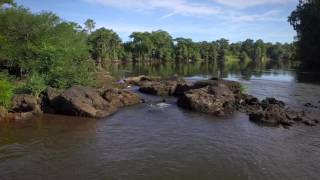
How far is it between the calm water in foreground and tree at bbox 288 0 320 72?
6728 cm

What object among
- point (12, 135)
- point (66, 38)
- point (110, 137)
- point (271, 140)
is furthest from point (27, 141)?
point (66, 38)

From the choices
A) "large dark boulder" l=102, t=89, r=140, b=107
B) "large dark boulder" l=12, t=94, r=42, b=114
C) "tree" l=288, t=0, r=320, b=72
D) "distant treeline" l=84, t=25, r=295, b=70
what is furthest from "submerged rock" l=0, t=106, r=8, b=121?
"distant treeline" l=84, t=25, r=295, b=70

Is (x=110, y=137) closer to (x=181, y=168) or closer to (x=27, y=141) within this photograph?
(x=27, y=141)

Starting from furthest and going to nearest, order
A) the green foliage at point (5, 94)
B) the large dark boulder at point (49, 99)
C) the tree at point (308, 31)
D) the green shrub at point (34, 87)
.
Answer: the tree at point (308, 31), the green shrub at point (34, 87), the large dark boulder at point (49, 99), the green foliage at point (5, 94)

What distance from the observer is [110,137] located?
910 inches

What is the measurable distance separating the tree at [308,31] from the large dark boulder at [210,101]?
6111 centimetres

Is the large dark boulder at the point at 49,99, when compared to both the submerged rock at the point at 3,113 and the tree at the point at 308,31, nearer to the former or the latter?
the submerged rock at the point at 3,113

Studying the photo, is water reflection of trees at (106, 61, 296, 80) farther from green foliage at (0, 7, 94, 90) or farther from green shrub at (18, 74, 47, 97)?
green shrub at (18, 74, 47, 97)

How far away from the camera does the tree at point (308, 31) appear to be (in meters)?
87.1

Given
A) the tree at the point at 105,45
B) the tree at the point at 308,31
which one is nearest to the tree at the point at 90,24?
the tree at the point at 105,45

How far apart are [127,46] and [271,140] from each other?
502ft

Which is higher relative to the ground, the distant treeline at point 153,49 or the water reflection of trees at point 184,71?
the distant treeline at point 153,49

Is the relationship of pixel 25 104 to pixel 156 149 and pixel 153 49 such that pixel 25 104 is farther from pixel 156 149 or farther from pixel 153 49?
pixel 153 49

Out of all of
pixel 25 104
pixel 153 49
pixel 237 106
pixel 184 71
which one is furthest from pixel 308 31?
pixel 153 49
